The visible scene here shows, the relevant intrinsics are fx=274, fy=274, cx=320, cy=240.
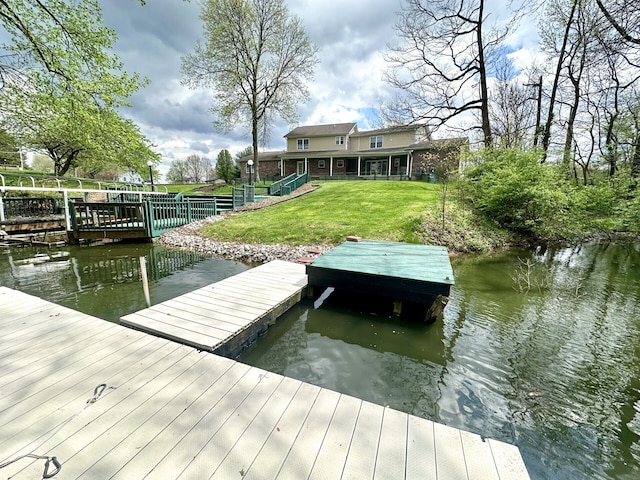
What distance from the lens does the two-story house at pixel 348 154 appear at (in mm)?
25984

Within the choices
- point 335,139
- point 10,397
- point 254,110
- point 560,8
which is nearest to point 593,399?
point 10,397

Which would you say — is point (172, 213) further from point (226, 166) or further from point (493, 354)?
point (226, 166)

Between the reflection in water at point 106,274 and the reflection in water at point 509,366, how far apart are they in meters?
3.02

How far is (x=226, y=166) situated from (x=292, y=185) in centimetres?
→ 1858

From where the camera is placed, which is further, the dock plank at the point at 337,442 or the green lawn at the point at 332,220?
the green lawn at the point at 332,220

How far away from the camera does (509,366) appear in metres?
Result: 3.36

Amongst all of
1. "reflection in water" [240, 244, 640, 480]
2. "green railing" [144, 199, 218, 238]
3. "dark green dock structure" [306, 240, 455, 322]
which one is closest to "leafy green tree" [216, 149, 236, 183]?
"green railing" [144, 199, 218, 238]

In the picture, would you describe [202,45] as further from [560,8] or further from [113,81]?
[560,8]

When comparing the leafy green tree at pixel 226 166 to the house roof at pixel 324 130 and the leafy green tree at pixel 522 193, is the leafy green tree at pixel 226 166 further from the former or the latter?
the leafy green tree at pixel 522 193

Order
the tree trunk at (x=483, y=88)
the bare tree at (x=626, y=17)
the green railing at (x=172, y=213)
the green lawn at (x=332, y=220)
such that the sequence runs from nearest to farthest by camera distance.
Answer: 1. the bare tree at (x=626, y=17)
2. the green lawn at (x=332, y=220)
3. the green railing at (x=172, y=213)
4. the tree trunk at (x=483, y=88)

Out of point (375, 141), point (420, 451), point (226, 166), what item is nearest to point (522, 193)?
point (420, 451)

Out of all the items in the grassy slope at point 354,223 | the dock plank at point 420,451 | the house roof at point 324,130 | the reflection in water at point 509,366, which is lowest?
the reflection in water at point 509,366

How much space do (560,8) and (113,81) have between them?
18772 mm

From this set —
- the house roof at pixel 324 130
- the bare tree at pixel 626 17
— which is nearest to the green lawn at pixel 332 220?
the bare tree at pixel 626 17
